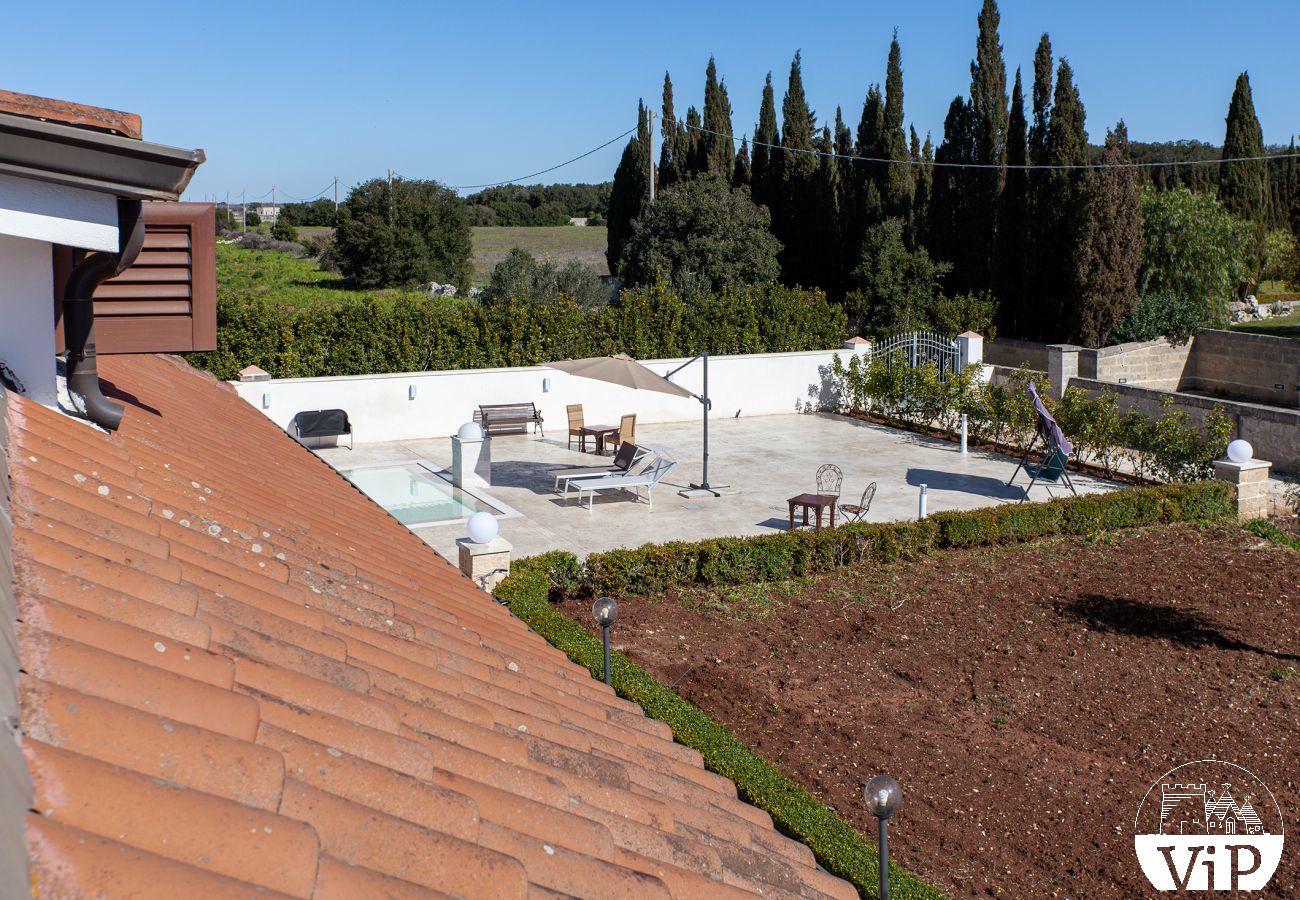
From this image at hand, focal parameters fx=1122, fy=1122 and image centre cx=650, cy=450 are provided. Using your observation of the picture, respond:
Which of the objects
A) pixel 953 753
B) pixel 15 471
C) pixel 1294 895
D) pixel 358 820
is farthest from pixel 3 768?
pixel 953 753

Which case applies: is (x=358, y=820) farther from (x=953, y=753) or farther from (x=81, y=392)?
(x=953, y=753)

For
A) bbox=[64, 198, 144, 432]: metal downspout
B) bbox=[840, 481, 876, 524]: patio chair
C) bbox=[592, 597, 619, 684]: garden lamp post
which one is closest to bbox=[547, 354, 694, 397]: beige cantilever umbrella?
bbox=[840, 481, 876, 524]: patio chair

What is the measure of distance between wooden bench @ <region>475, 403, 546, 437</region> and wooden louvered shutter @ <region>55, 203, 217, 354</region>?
15689mm

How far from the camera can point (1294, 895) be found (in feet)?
20.9

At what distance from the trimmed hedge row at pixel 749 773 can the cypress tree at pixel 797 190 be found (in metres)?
33.4

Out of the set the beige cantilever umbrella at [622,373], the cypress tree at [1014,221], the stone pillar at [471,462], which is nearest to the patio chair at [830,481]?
the beige cantilever umbrella at [622,373]

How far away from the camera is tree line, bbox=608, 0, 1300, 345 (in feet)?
99.6

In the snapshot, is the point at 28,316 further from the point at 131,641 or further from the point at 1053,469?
the point at 1053,469

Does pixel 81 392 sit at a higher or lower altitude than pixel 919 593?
higher

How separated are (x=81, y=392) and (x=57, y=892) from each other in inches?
114

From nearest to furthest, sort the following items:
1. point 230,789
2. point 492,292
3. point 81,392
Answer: point 230,789, point 81,392, point 492,292

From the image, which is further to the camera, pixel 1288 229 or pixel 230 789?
pixel 1288 229

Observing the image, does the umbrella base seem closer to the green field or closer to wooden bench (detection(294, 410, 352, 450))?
wooden bench (detection(294, 410, 352, 450))

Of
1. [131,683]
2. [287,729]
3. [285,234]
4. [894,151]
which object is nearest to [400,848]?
[287,729]
